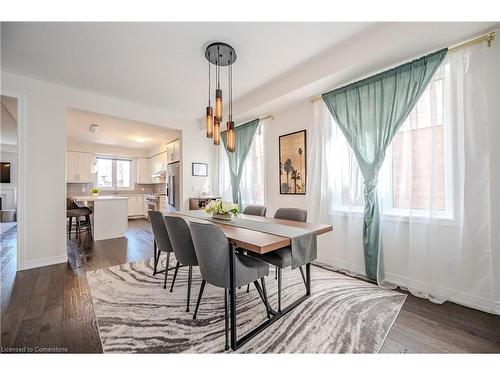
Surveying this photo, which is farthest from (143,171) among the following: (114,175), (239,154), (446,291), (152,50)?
(446,291)

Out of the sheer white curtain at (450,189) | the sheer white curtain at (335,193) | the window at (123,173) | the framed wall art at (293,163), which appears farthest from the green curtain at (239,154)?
the window at (123,173)

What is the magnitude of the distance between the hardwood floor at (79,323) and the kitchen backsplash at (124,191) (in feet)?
15.0

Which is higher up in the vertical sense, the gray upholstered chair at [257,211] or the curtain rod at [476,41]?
the curtain rod at [476,41]

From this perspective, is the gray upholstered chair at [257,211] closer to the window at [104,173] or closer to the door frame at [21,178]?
the door frame at [21,178]

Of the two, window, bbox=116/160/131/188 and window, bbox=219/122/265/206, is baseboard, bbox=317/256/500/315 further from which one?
window, bbox=116/160/131/188

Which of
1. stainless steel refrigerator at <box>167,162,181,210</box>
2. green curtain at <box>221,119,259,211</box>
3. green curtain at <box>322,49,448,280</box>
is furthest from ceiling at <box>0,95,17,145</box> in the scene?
green curtain at <box>322,49,448,280</box>

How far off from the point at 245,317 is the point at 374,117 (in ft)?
8.35

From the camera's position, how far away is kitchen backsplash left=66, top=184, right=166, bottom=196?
21.0 ft

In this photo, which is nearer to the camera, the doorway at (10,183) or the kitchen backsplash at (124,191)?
the doorway at (10,183)

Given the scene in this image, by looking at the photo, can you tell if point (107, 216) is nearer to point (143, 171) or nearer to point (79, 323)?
point (79, 323)

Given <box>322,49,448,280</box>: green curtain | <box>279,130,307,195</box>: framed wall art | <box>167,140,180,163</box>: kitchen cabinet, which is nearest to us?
<box>322,49,448,280</box>: green curtain

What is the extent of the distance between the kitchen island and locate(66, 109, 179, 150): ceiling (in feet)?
5.47

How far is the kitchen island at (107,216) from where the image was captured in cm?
429

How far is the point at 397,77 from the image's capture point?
2260 millimetres
